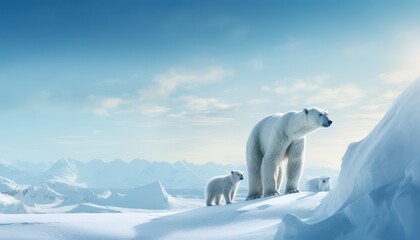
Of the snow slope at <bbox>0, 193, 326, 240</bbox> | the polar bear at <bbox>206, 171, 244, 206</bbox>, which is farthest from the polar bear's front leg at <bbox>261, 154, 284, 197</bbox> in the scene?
the polar bear at <bbox>206, 171, 244, 206</bbox>

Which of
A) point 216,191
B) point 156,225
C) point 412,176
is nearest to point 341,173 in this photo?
point 412,176

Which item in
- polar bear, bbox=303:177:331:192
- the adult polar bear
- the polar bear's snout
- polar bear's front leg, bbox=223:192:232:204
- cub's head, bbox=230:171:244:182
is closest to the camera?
the polar bear's snout

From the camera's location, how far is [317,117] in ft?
31.8

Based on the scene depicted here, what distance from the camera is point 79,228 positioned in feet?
Answer: 20.4

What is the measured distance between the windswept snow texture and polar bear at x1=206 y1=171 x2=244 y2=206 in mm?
7899

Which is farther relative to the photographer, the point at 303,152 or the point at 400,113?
the point at 303,152

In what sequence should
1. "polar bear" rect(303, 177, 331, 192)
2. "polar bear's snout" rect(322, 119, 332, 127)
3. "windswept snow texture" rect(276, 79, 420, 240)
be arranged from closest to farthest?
1. "windswept snow texture" rect(276, 79, 420, 240)
2. "polar bear's snout" rect(322, 119, 332, 127)
3. "polar bear" rect(303, 177, 331, 192)

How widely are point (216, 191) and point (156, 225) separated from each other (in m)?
5.29

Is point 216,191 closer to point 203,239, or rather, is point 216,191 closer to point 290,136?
point 290,136

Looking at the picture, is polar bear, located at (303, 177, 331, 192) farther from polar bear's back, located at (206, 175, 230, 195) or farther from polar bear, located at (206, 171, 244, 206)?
polar bear's back, located at (206, 175, 230, 195)

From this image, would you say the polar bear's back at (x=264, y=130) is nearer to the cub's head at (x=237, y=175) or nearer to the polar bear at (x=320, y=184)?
the cub's head at (x=237, y=175)

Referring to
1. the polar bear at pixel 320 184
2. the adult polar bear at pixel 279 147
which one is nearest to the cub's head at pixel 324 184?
the polar bear at pixel 320 184

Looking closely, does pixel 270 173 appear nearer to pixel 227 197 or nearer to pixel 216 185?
pixel 227 197

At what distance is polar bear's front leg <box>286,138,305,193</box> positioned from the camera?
1052 cm
